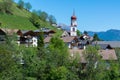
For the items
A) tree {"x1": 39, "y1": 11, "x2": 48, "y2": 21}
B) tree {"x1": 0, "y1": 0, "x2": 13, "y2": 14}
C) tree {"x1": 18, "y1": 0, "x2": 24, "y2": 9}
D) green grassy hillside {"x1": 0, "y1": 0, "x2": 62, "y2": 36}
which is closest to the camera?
green grassy hillside {"x1": 0, "y1": 0, "x2": 62, "y2": 36}

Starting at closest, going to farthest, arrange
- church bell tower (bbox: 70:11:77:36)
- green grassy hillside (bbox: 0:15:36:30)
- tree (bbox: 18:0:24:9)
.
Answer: green grassy hillside (bbox: 0:15:36:30), church bell tower (bbox: 70:11:77:36), tree (bbox: 18:0:24:9)

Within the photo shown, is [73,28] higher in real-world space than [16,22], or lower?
lower

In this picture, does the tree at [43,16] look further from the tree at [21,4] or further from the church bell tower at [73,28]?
the church bell tower at [73,28]

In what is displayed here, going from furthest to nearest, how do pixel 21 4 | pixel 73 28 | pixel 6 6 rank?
pixel 21 4 < pixel 6 6 < pixel 73 28

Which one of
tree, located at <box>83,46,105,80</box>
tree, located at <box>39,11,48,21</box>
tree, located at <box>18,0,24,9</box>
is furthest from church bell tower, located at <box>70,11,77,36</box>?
tree, located at <box>83,46,105,80</box>

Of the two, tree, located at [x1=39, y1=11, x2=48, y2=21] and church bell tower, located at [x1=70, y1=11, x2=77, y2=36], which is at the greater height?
tree, located at [x1=39, y1=11, x2=48, y2=21]

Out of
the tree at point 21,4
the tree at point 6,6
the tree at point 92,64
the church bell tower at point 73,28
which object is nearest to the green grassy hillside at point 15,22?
the tree at point 6,6

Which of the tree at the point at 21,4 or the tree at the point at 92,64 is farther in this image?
the tree at the point at 21,4

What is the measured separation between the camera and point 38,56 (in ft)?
180

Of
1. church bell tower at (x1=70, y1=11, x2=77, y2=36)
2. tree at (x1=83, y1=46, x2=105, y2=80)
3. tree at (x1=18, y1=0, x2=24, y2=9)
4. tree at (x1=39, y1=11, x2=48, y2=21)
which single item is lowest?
tree at (x1=83, y1=46, x2=105, y2=80)

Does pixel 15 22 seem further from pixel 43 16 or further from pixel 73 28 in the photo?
pixel 43 16

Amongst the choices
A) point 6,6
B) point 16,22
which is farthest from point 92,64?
point 6,6

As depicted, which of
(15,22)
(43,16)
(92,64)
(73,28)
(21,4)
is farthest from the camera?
(21,4)

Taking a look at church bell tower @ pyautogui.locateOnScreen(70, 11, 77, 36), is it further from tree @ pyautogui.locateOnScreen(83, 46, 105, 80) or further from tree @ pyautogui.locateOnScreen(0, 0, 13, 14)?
tree @ pyautogui.locateOnScreen(83, 46, 105, 80)
